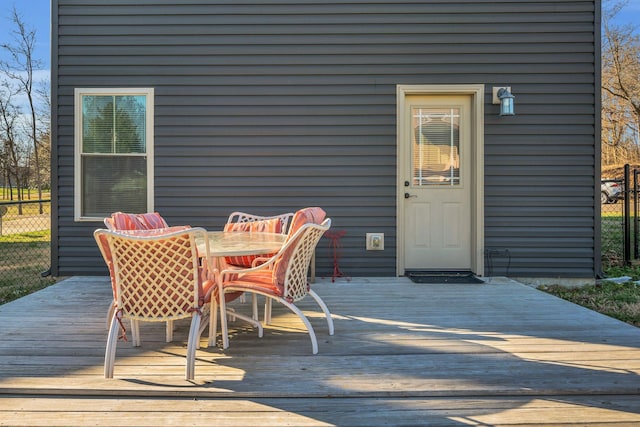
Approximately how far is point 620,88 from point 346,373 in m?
17.9

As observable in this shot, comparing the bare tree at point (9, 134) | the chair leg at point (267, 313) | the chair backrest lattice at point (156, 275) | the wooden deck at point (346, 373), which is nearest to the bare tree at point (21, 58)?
the bare tree at point (9, 134)

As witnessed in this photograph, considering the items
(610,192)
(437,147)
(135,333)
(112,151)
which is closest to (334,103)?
(437,147)

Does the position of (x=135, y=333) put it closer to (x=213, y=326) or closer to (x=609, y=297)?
(x=213, y=326)

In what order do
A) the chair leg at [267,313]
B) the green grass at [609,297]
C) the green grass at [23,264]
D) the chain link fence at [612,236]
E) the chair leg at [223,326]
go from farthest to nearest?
the chain link fence at [612,236], the green grass at [23,264], the green grass at [609,297], the chair leg at [267,313], the chair leg at [223,326]

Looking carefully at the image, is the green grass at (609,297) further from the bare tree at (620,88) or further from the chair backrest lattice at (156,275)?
the bare tree at (620,88)

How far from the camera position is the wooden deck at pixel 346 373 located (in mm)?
1965

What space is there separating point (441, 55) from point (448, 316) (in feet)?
9.45

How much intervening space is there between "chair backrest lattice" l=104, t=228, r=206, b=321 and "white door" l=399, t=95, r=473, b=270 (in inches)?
125

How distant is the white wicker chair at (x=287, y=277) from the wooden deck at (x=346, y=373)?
27 centimetres

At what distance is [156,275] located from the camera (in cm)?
231

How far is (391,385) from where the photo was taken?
7.20ft

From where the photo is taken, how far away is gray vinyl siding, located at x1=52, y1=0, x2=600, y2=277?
16.0 feet

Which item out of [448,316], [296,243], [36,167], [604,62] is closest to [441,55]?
[448,316]

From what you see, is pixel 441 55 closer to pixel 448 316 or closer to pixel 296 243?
pixel 448 316
